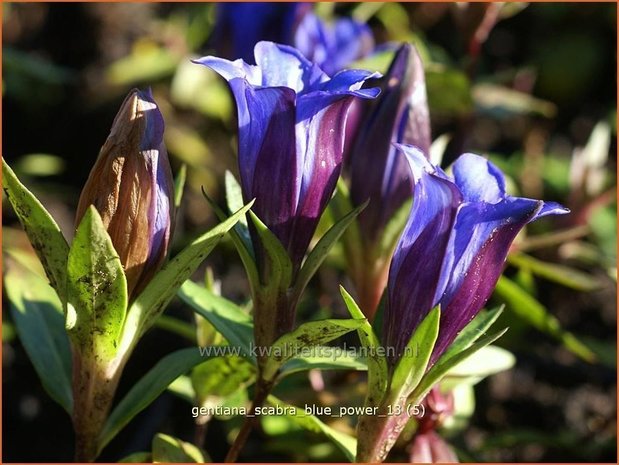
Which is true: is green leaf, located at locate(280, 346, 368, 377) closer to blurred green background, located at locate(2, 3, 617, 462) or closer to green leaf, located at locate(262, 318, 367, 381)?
green leaf, located at locate(262, 318, 367, 381)

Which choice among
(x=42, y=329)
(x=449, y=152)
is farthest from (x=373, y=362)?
(x=449, y=152)

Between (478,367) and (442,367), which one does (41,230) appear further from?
(478,367)

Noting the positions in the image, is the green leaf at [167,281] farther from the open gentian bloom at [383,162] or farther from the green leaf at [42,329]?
the open gentian bloom at [383,162]

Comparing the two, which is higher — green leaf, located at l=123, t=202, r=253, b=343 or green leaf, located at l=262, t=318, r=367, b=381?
green leaf, located at l=123, t=202, r=253, b=343

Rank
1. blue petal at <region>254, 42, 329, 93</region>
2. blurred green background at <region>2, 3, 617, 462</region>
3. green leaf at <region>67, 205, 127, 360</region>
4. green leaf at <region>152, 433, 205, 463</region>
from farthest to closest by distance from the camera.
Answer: blurred green background at <region>2, 3, 617, 462</region>, green leaf at <region>152, 433, 205, 463</region>, blue petal at <region>254, 42, 329, 93</region>, green leaf at <region>67, 205, 127, 360</region>

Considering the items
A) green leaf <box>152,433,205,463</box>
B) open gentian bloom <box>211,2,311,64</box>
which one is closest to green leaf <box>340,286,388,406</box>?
green leaf <box>152,433,205,463</box>

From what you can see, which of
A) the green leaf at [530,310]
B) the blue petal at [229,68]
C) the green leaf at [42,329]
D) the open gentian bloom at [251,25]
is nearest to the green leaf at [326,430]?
the green leaf at [42,329]

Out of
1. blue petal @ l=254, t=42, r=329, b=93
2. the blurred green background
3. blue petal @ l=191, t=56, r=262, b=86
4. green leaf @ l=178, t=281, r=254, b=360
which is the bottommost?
the blurred green background
